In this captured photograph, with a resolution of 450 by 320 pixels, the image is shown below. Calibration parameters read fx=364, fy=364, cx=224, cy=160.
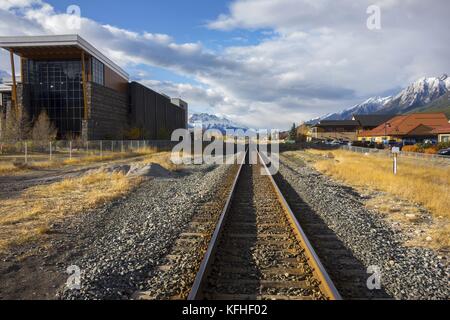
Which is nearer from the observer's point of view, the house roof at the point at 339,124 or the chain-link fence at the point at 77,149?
the chain-link fence at the point at 77,149

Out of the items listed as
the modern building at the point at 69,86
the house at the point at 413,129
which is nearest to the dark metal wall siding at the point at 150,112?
the modern building at the point at 69,86

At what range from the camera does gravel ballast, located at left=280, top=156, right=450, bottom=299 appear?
502 centimetres

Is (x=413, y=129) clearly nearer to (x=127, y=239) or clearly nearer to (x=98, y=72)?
(x=98, y=72)

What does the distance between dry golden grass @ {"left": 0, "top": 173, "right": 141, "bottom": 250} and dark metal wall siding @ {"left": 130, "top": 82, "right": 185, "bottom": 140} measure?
5214 cm

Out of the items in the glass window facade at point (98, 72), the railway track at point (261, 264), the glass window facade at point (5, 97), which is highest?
the glass window facade at point (98, 72)

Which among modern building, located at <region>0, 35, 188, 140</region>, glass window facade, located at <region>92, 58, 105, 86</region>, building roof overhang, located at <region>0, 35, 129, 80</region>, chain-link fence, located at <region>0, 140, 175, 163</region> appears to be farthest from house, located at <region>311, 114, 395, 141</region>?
building roof overhang, located at <region>0, 35, 129, 80</region>

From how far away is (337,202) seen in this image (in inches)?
468

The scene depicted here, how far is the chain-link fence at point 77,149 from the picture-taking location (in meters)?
38.9

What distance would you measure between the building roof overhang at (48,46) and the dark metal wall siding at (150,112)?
14.1 m

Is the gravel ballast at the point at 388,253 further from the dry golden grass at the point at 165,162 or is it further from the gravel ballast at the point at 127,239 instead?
the dry golden grass at the point at 165,162

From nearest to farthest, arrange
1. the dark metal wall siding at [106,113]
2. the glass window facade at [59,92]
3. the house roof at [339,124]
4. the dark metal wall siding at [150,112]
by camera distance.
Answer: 1. the dark metal wall siding at [106,113]
2. the glass window facade at [59,92]
3. the dark metal wall siding at [150,112]
4. the house roof at [339,124]

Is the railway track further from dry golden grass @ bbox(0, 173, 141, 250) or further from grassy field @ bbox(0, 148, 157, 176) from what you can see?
grassy field @ bbox(0, 148, 157, 176)
